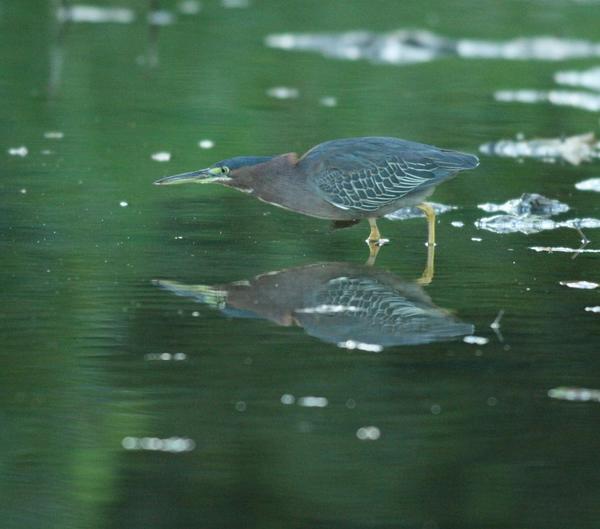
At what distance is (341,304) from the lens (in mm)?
7242

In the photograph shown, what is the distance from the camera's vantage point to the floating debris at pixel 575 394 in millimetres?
5930

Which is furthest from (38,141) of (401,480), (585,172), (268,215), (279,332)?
(401,480)

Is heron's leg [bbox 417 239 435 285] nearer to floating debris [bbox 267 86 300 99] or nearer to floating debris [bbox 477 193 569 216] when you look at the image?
floating debris [bbox 477 193 569 216]

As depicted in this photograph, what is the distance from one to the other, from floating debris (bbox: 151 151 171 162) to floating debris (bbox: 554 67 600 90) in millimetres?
6555

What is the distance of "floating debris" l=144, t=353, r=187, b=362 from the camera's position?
20.5ft

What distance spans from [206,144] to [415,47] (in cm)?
767

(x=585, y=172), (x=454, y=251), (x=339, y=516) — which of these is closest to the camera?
(x=339, y=516)

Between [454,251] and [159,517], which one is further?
[454,251]

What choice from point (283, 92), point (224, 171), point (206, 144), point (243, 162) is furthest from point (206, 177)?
point (283, 92)

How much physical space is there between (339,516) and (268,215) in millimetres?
5132

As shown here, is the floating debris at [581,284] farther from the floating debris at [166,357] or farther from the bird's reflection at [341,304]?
the floating debris at [166,357]

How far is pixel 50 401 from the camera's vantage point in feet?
18.9

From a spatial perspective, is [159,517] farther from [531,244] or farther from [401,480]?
[531,244]

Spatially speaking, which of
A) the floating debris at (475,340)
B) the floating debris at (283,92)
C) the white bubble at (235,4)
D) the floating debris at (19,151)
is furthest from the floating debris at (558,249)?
the white bubble at (235,4)
